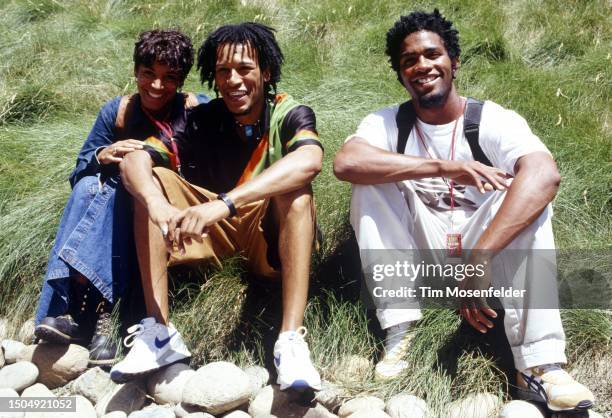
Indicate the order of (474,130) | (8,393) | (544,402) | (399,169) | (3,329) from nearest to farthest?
(544,402), (399,169), (474,130), (8,393), (3,329)

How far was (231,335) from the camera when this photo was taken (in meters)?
3.58

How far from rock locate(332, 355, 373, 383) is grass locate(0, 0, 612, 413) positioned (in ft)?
0.07

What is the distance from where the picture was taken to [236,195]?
10.4 feet

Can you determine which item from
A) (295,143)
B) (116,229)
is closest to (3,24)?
(116,229)

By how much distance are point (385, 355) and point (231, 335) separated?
0.83 m

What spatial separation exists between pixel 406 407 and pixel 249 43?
1.99 m

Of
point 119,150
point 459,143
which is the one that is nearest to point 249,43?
point 119,150

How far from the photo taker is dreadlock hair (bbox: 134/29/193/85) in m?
3.77

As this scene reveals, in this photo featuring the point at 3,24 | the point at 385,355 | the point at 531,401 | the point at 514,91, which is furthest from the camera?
the point at 3,24

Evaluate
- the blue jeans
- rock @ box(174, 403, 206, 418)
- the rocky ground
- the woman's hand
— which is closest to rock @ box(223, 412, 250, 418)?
the rocky ground

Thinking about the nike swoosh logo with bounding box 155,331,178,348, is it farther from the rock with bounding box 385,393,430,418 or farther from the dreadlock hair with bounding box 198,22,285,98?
the dreadlock hair with bounding box 198,22,285,98

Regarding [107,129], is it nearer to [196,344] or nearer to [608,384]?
[196,344]

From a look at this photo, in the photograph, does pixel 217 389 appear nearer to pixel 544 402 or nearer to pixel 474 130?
pixel 544 402

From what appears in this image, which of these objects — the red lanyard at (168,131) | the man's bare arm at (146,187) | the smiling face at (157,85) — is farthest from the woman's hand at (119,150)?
the smiling face at (157,85)
